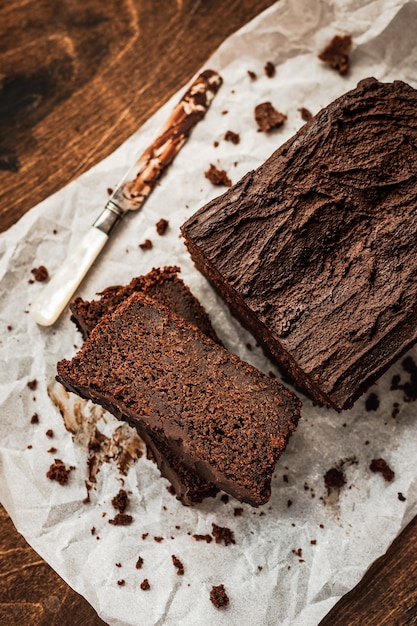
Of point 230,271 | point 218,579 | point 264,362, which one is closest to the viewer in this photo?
point 230,271

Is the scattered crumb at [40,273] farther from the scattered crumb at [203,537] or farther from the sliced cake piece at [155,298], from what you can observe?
the scattered crumb at [203,537]

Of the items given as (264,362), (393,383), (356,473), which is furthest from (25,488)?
(393,383)

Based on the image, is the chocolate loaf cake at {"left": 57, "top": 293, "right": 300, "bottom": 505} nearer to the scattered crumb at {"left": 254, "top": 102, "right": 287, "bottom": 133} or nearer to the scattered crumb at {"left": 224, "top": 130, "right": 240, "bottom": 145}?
the scattered crumb at {"left": 224, "top": 130, "right": 240, "bottom": 145}

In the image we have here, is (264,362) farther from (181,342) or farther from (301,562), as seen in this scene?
(301,562)

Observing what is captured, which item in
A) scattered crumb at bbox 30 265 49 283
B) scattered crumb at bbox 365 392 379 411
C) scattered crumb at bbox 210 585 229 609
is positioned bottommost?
scattered crumb at bbox 210 585 229 609

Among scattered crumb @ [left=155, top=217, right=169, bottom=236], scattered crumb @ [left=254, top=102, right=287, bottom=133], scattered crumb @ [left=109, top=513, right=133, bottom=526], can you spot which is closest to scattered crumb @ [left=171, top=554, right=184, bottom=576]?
scattered crumb @ [left=109, top=513, right=133, bottom=526]

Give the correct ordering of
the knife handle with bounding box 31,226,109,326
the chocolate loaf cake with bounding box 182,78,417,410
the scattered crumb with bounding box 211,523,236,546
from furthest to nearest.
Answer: the knife handle with bounding box 31,226,109,326 → the scattered crumb with bounding box 211,523,236,546 → the chocolate loaf cake with bounding box 182,78,417,410

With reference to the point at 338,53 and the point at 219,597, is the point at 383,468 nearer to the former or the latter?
the point at 219,597
